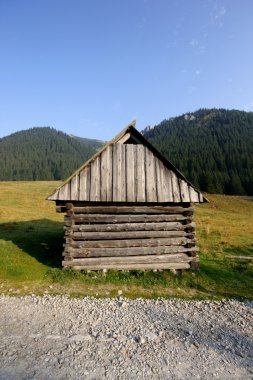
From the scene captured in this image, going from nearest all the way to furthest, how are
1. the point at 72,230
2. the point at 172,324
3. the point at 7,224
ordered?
1. the point at 172,324
2. the point at 72,230
3. the point at 7,224

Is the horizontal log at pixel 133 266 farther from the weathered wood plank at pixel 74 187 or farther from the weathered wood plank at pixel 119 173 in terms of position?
the weathered wood plank at pixel 119 173

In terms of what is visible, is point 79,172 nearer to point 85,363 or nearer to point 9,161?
point 85,363

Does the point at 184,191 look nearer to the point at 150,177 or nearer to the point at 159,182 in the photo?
the point at 159,182

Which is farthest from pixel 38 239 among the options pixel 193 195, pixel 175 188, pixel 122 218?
pixel 193 195

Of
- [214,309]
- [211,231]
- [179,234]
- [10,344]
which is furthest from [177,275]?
[211,231]

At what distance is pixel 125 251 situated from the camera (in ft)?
38.1

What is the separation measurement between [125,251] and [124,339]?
16.9 feet

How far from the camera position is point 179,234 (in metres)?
12.0

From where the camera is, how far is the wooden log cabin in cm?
1138

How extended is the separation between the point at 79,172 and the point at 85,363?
755 cm

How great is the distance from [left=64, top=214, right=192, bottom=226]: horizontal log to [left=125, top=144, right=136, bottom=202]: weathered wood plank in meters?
0.92

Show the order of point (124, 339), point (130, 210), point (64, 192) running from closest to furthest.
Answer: point (124, 339), point (64, 192), point (130, 210)

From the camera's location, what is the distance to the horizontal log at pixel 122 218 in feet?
37.7

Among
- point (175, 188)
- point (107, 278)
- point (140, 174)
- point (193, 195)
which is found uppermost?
point (140, 174)
